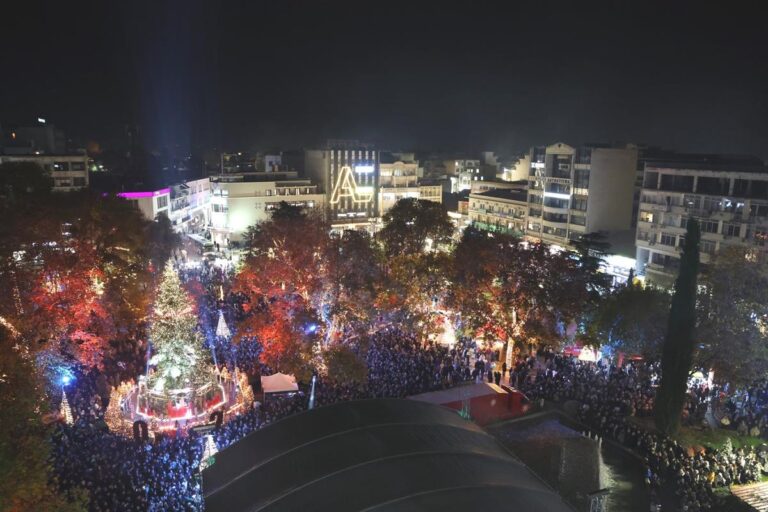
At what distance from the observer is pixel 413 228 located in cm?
4156

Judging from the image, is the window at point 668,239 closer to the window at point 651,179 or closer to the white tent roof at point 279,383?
the window at point 651,179

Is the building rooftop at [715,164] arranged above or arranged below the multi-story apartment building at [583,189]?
above

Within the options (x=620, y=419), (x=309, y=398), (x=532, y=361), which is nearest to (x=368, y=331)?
(x=309, y=398)

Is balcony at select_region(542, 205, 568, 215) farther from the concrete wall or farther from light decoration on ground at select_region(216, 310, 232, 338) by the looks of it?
light decoration on ground at select_region(216, 310, 232, 338)

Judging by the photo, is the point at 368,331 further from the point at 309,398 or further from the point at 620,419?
the point at 620,419

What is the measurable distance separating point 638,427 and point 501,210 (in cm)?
3923

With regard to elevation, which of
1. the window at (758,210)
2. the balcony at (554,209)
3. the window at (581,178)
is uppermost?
the window at (581,178)

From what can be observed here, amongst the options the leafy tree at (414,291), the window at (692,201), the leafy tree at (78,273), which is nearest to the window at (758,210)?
the window at (692,201)

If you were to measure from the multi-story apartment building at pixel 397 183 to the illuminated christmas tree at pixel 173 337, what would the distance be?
50.5 meters

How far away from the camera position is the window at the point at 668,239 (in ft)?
126

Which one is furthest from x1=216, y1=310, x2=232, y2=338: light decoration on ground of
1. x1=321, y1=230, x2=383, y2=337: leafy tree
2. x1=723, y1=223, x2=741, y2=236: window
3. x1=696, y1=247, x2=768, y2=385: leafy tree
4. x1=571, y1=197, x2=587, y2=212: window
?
x1=571, y1=197, x2=587, y2=212: window

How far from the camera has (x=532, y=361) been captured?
25766 millimetres

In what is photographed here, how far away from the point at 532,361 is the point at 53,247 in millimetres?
22239

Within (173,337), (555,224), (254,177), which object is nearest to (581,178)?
(555,224)
